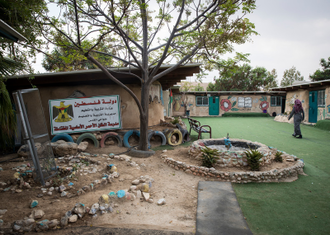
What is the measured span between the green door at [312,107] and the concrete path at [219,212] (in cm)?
1474

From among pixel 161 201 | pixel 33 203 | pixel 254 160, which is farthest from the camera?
pixel 254 160

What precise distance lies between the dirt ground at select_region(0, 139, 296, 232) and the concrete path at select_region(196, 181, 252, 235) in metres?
0.15

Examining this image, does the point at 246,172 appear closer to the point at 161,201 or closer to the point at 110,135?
the point at 161,201

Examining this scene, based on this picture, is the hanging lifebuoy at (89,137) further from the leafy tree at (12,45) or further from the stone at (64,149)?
the leafy tree at (12,45)

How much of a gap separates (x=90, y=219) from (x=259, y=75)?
33960 millimetres

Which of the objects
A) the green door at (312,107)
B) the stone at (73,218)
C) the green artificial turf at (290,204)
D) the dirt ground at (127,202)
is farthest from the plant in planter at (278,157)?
the green door at (312,107)

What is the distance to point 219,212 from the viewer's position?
3441 millimetres

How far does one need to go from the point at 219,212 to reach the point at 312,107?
53.5 feet

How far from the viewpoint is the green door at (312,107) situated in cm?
1517

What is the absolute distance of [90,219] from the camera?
10.4 feet

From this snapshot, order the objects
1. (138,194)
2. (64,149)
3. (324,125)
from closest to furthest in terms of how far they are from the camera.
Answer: (138,194) → (64,149) → (324,125)

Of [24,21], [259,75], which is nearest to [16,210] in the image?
[24,21]

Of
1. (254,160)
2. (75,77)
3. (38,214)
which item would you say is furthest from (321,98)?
(38,214)

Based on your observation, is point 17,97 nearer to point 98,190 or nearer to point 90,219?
point 98,190
